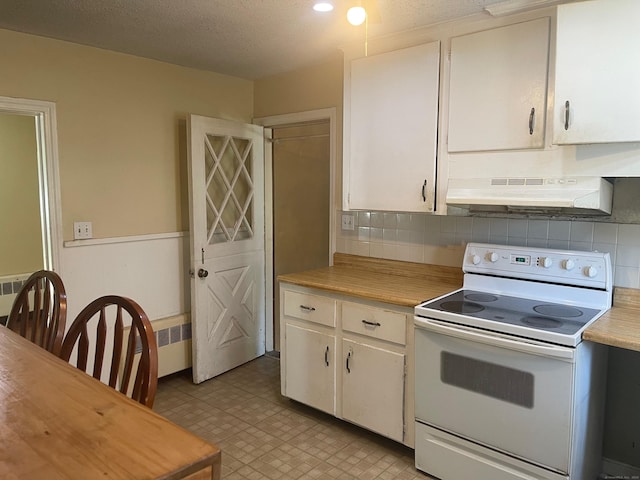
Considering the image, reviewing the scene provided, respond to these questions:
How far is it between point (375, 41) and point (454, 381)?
1878 millimetres

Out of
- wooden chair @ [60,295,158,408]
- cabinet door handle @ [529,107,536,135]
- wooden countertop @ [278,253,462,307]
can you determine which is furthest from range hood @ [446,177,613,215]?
wooden chair @ [60,295,158,408]

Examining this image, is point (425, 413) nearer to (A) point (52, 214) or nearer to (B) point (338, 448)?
(B) point (338, 448)

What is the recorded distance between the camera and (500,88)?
2.17 metres

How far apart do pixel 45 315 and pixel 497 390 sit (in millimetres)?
1877

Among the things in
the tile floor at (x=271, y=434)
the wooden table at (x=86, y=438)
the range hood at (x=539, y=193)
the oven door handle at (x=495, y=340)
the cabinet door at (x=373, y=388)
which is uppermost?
the range hood at (x=539, y=193)

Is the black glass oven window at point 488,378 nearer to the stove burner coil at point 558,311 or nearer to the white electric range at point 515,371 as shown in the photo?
the white electric range at point 515,371

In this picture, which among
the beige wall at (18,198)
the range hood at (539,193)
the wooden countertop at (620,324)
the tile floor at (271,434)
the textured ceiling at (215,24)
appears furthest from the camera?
the beige wall at (18,198)

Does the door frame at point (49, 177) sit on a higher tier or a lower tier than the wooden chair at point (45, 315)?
higher

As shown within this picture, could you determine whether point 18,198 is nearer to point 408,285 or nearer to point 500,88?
point 408,285

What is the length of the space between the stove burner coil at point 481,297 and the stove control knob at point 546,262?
0.27 meters

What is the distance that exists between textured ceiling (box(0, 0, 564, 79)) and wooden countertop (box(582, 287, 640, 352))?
1473 mm

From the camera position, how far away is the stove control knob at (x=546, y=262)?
87.0 inches

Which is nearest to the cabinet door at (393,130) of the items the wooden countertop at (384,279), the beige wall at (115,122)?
the wooden countertop at (384,279)

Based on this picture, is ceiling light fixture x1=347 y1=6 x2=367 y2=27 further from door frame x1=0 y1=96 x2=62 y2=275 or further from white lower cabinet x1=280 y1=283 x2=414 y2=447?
door frame x1=0 y1=96 x2=62 y2=275
